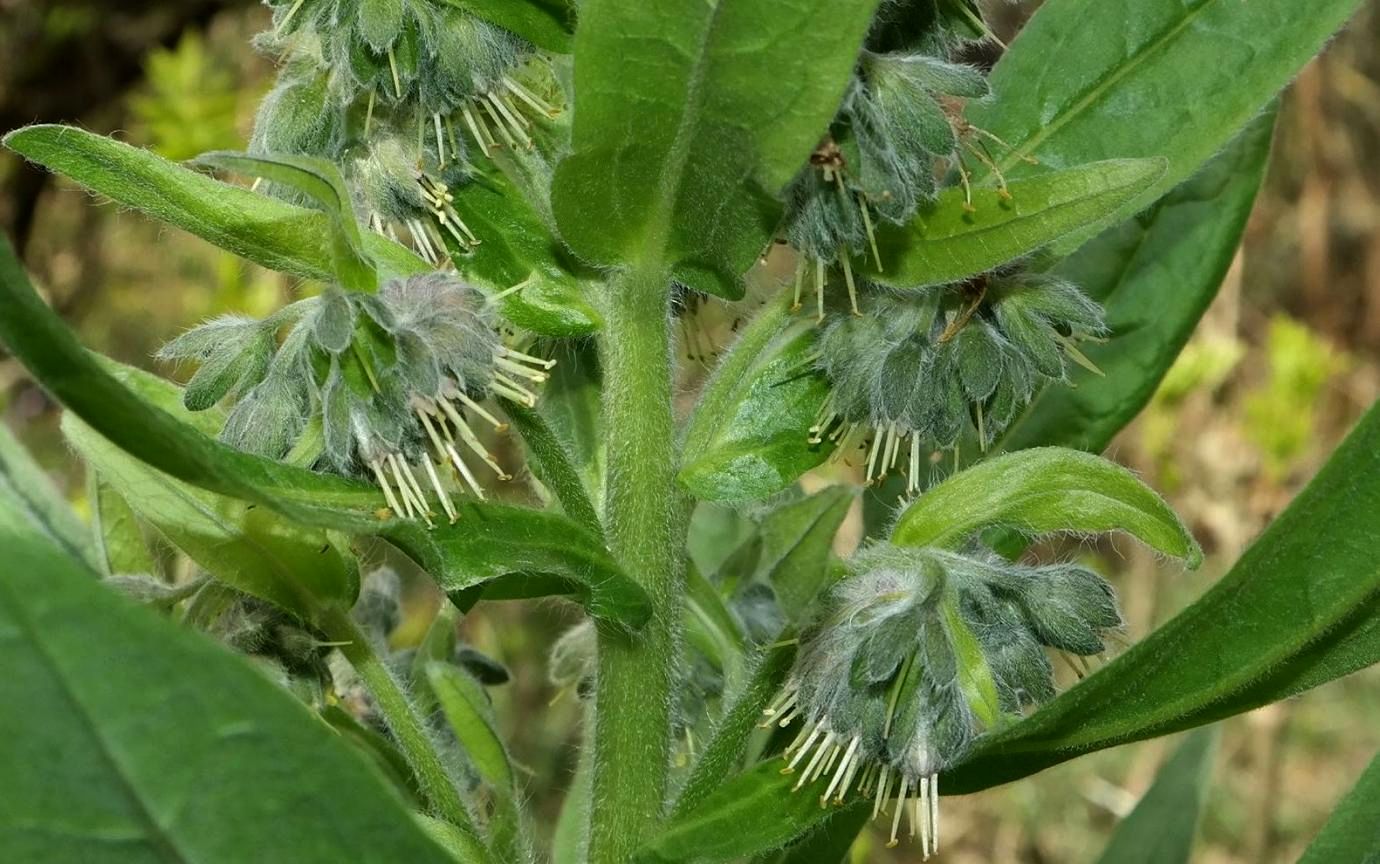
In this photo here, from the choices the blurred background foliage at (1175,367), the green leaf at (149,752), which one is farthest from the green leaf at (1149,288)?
the blurred background foliage at (1175,367)

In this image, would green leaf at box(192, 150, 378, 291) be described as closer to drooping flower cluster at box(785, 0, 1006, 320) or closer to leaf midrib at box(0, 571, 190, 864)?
drooping flower cluster at box(785, 0, 1006, 320)

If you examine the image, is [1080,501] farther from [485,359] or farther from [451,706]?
[451,706]

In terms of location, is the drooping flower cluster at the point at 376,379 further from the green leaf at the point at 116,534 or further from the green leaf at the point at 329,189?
the green leaf at the point at 116,534

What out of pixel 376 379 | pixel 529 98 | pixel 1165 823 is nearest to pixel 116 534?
pixel 376 379

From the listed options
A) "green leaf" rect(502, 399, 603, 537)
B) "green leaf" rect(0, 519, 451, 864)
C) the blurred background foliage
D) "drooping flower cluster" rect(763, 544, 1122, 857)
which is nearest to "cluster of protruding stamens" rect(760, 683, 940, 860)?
"drooping flower cluster" rect(763, 544, 1122, 857)

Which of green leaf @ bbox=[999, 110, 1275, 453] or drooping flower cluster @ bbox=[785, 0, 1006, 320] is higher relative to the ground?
green leaf @ bbox=[999, 110, 1275, 453]

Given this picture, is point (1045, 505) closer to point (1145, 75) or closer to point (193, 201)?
point (1145, 75)
